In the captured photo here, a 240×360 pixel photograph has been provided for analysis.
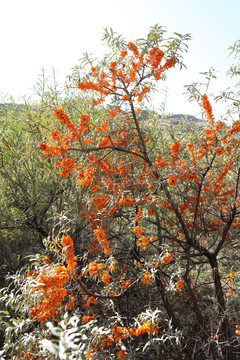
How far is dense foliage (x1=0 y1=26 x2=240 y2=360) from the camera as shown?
1945 millimetres

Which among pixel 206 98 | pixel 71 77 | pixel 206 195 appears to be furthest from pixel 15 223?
pixel 206 98

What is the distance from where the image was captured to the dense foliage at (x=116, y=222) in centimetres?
195

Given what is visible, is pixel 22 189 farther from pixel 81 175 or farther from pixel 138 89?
pixel 138 89

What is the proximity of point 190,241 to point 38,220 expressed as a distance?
2.15 meters

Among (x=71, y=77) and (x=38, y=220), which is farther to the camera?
(x=38, y=220)

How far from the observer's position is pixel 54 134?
240 cm

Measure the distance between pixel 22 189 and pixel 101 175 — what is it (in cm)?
132

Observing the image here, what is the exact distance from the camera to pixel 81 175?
2625 millimetres

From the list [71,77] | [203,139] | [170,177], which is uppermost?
[71,77]

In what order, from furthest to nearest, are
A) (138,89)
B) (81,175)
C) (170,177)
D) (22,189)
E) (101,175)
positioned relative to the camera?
(22,189) < (101,175) < (138,89) < (81,175) < (170,177)

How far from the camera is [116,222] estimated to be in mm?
3893

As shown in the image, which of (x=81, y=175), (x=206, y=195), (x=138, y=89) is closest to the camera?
(x=81, y=175)

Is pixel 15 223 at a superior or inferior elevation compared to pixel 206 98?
inferior

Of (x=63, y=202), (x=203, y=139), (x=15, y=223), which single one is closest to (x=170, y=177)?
(x=203, y=139)
